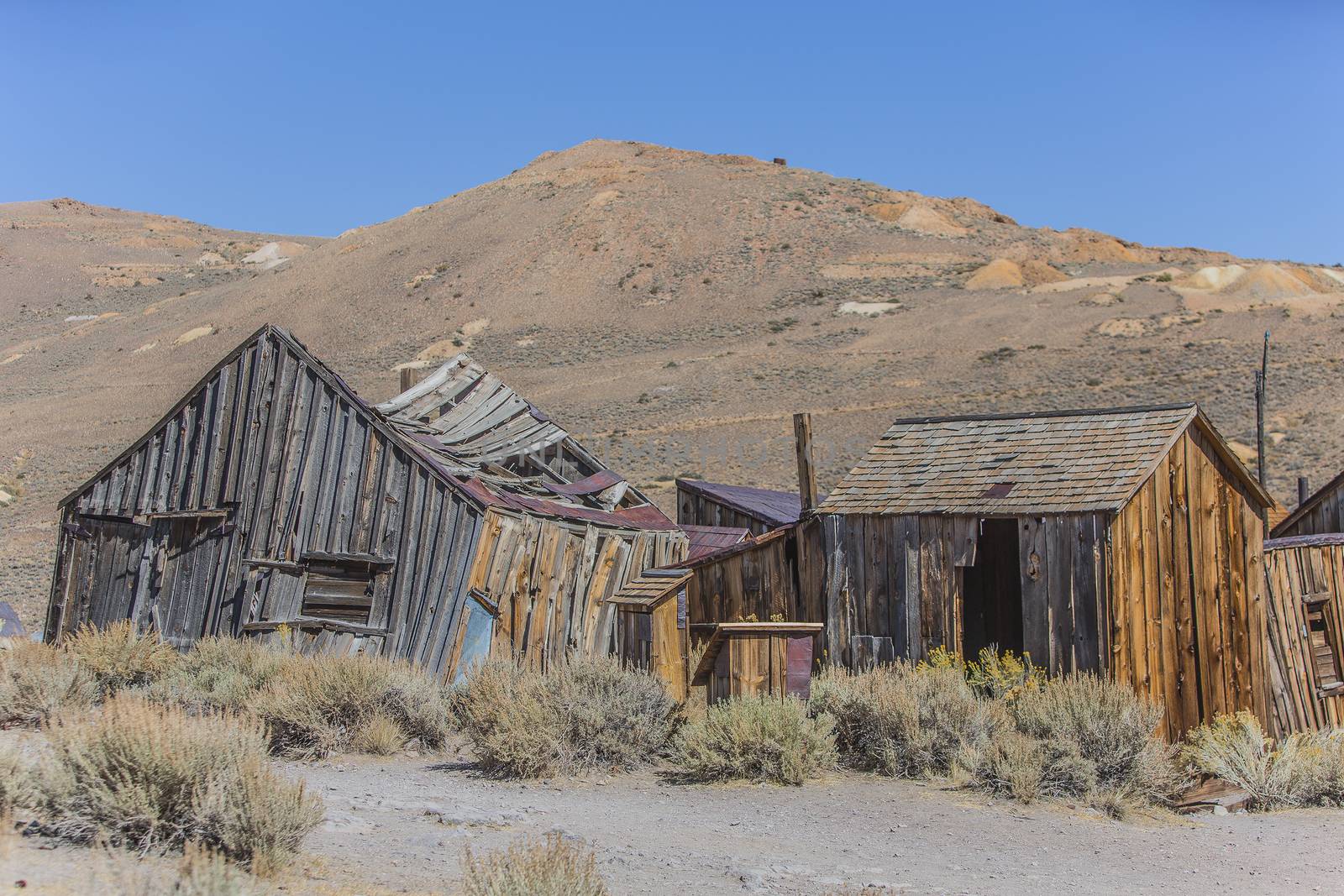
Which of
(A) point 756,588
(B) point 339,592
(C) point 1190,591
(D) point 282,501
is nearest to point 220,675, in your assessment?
(B) point 339,592

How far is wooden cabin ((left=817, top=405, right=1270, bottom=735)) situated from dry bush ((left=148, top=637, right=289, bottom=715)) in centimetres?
559

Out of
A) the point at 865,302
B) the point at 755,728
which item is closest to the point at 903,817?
the point at 755,728

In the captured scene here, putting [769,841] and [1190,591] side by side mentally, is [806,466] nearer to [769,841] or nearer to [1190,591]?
[1190,591]

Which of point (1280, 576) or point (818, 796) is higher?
point (1280, 576)

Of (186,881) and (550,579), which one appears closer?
(186,881)

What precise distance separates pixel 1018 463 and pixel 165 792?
29.3 ft

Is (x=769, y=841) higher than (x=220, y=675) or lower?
lower

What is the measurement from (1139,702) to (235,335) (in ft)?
216

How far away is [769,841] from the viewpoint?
8.28 metres

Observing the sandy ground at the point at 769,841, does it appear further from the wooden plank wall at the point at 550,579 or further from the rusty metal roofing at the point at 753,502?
the rusty metal roofing at the point at 753,502

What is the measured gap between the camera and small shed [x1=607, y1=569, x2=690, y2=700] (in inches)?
526

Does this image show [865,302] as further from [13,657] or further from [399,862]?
[399,862]

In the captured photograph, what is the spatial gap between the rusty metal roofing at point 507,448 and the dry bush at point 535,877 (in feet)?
34.9

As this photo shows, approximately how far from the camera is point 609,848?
304 inches
